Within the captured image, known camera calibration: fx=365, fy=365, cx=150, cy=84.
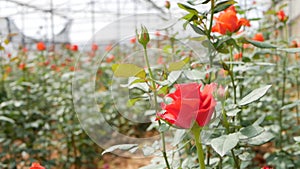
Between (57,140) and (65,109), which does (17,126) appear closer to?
(65,109)

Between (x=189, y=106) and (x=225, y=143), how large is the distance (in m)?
0.12

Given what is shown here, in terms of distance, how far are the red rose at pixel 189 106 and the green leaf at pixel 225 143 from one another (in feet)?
0.19

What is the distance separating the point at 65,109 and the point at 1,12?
6061 millimetres

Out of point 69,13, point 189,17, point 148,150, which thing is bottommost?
point 148,150

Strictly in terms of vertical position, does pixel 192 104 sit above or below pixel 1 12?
below

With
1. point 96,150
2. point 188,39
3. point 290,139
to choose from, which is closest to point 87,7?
point 96,150

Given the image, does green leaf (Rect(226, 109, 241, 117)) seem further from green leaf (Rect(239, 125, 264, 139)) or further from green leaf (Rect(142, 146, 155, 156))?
green leaf (Rect(142, 146, 155, 156))

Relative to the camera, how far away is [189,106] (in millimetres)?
470

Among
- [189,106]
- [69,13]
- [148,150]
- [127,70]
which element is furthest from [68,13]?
[189,106]

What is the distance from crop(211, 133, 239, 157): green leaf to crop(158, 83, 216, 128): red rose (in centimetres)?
6

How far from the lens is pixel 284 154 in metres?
1.37

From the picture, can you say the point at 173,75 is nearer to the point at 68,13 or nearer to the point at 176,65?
the point at 176,65

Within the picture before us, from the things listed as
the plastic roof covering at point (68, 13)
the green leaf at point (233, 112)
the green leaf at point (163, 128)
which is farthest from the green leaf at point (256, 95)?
the plastic roof covering at point (68, 13)

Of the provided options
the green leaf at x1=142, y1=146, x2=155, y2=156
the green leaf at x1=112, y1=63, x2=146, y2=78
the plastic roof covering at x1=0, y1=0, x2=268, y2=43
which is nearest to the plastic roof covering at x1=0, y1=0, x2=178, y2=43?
the plastic roof covering at x1=0, y1=0, x2=268, y2=43
